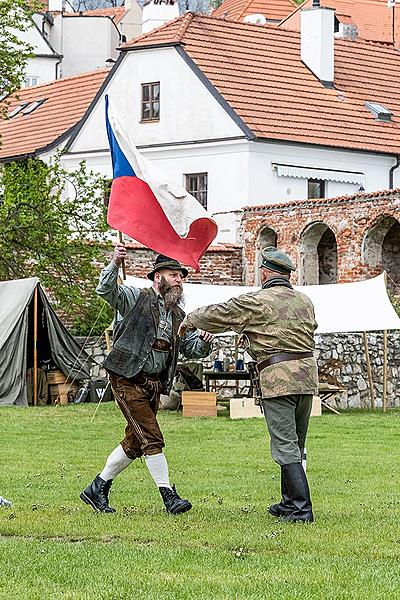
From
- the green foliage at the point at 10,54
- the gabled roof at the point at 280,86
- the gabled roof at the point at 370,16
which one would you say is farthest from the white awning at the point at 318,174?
the gabled roof at the point at 370,16

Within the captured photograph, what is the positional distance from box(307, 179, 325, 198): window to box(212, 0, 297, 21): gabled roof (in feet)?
75.8

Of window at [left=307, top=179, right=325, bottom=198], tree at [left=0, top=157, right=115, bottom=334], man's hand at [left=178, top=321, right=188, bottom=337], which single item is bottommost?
man's hand at [left=178, top=321, right=188, bottom=337]

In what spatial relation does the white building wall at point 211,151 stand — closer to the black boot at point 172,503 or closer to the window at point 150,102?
the window at point 150,102

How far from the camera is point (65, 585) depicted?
710cm

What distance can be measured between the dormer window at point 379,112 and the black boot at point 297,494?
31.7 m

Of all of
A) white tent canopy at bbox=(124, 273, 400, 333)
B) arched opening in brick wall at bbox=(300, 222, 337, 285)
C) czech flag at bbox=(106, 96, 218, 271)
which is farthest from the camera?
arched opening in brick wall at bbox=(300, 222, 337, 285)

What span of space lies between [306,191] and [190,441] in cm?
2088

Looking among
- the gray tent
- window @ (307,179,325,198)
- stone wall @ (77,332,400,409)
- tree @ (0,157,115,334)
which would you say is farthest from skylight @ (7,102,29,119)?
stone wall @ (77,332,400,409)

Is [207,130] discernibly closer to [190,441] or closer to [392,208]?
[392,208]

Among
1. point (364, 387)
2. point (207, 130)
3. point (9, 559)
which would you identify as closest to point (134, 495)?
point (9, 559)

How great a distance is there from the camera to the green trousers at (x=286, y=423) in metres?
9.34

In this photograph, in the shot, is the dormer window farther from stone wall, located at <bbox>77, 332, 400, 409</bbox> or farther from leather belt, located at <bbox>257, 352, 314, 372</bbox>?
leather belt, located at <bbox>257, 352, 314, 372</bbox>

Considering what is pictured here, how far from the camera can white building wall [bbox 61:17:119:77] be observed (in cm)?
6569

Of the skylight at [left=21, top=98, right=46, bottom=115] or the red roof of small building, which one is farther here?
the red roof of small building
